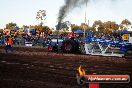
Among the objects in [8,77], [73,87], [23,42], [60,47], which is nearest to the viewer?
[73,87]

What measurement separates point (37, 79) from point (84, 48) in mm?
11952

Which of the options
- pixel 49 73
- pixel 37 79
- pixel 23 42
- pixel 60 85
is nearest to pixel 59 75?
pixel 49 73

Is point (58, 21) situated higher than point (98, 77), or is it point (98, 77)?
point (58, 21)

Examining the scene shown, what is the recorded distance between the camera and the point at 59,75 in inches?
427

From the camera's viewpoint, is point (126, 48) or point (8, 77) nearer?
point (8, 77)

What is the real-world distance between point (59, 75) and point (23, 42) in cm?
2588

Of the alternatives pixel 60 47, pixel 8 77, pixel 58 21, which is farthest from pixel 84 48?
pixel 8 77

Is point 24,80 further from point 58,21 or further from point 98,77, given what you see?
point 58,21

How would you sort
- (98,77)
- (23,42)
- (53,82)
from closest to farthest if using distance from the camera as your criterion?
(98,77) < (53,82) < (23,42)

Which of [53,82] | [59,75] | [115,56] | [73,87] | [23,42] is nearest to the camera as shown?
[73,87]

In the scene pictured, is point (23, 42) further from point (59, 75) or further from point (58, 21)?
point (59, 75)

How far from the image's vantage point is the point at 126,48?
23.8 meters

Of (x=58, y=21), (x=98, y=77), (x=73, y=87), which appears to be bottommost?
(x=73, y=87)

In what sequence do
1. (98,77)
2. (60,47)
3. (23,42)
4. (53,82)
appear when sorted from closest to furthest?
(98,77) < (53,82) < (60,47) < (23,42)
